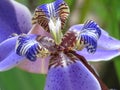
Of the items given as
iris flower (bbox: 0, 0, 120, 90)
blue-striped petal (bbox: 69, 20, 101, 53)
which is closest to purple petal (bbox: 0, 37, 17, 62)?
iris flower (bbox: 0, 0, 120, 90)

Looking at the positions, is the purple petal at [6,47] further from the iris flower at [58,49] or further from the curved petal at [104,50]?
the curved petal at [104,50]

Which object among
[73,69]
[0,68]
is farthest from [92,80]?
[0,68]

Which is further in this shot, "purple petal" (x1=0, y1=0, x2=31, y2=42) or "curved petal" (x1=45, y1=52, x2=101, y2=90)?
"purple petal" (x1=0, y1=0, x2=31, y2=42)

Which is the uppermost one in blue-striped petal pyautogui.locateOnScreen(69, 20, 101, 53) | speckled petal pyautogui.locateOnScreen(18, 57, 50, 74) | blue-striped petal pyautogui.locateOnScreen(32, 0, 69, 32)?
blue-striped petal pyautogui.locateOnScreen(32, 0, 69, 32)

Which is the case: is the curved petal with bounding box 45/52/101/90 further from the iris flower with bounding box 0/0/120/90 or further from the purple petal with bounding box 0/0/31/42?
the purple petal with bounding box 0/0/31/42

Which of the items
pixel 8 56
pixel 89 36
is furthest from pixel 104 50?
pixel 8 56

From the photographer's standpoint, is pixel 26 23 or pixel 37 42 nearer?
pixel 37 42

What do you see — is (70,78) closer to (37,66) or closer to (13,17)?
(37,66)

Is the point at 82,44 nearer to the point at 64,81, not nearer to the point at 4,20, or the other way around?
the point at 64,81
